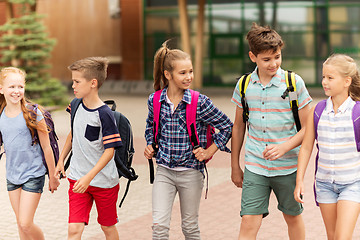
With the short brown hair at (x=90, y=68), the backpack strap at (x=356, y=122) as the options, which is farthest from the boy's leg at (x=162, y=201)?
the backpack strap at (x=356, y=122)

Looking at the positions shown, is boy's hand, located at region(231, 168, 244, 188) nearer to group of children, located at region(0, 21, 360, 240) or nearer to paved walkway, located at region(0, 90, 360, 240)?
group of children, located at region(0, 21, 360, 240)

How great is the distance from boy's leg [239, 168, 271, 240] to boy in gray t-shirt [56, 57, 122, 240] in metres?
1.00

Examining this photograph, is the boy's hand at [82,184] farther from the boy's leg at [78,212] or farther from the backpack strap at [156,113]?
the backpack strap at [156,113]

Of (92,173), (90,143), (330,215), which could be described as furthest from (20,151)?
(330,215)

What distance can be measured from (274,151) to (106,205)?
Answer: 132cm

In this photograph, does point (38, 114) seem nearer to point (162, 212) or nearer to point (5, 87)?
point (5, 87)

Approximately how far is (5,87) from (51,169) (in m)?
0.72

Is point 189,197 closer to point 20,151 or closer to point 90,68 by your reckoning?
point 90,68

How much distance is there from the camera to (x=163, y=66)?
4758mm

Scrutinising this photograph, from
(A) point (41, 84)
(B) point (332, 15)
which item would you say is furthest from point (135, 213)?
(B) point (332, 15)

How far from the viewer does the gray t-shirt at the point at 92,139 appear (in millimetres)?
4492

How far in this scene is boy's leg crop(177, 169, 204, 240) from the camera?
4633mm

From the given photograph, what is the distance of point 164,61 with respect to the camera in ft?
15.5

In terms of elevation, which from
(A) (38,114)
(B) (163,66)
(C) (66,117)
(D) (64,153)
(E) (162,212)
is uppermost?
(B) (163,66)
